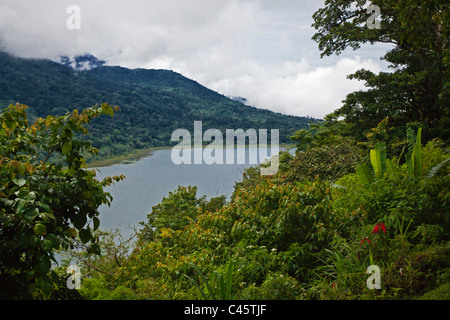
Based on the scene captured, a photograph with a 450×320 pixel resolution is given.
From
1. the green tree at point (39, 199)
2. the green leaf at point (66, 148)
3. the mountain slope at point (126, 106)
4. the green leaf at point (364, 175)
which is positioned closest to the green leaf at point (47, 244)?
the green tree at point (39, 199)

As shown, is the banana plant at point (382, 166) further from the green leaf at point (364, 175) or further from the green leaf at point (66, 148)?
the green leaf at point (66, 148)

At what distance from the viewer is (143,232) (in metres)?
11.2

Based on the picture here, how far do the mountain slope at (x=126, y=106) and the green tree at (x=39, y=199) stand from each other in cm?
2428

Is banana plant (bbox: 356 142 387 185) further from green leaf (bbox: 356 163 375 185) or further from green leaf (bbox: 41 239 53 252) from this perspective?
green leaf (bbox: 41 239 53 252)

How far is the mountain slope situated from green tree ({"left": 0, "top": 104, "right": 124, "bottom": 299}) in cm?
2428

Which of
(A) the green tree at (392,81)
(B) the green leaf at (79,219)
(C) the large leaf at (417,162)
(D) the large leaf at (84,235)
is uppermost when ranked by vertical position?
(A) the green tree at (392,81)

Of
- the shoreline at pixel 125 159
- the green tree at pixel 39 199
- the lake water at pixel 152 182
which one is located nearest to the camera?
the green tree at pixel 39 199

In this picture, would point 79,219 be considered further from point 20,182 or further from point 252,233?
point 252,233

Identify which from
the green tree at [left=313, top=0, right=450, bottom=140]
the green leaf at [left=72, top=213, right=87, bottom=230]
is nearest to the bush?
the green tree at [left=313, top=0, right=450, bottom=140]

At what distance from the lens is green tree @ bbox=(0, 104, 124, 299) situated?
2.12m

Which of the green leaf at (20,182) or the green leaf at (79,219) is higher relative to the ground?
the green leaf at (20,182)

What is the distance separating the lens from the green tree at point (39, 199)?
6.95ft
